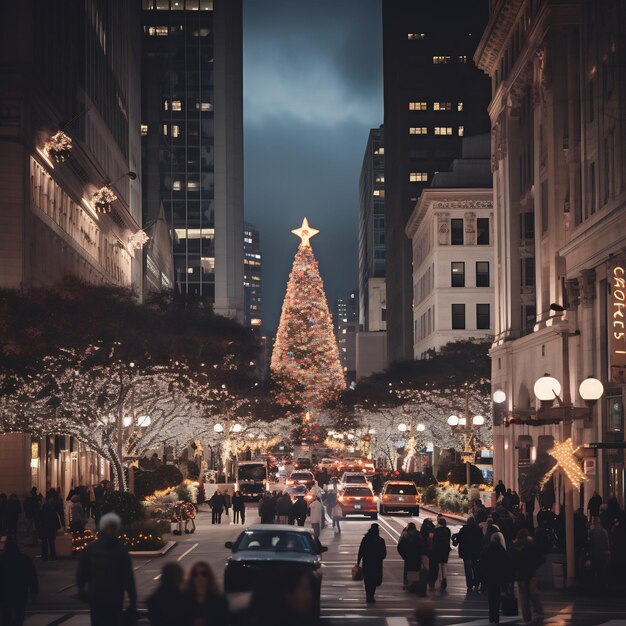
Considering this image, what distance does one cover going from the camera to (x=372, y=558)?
26.0 m

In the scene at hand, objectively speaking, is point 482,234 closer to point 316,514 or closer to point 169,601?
point 316,514

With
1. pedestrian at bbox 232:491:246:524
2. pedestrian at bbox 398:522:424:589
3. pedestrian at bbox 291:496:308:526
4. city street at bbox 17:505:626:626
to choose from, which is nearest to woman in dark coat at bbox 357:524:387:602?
city street at bbox 17:505:626:626

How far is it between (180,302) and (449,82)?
383ft

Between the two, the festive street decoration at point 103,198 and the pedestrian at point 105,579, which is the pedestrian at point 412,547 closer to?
the pedestrian at point 105,579

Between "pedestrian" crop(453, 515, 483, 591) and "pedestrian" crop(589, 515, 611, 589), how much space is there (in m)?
2.54

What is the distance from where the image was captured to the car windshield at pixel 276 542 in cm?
2172

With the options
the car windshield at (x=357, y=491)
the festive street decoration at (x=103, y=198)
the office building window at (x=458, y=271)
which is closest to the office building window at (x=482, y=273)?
the office building window at (x=458, y=271)

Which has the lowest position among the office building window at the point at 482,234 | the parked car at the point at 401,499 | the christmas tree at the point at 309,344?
the parked car at the point at 401,499

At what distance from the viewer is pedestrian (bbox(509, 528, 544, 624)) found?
74.4 ft

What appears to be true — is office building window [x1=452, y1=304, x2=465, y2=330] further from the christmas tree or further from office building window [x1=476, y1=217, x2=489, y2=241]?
the christmas tree

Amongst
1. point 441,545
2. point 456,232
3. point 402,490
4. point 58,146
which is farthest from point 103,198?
point 441,545

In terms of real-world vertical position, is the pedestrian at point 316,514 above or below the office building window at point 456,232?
below

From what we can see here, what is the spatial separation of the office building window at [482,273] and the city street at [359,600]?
74086 millimetres

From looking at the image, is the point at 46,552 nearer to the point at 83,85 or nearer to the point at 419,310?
the point at 83,85
